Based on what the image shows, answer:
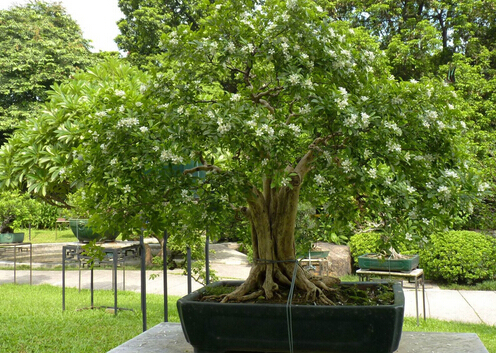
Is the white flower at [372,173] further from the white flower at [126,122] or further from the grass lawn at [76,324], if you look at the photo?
the grass lawn at [76,324]

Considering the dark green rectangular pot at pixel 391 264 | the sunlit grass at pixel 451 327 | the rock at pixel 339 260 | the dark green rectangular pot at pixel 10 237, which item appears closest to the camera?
the sunlit grass at pixel 451 327

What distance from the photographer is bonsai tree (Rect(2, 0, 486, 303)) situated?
178 centimetres

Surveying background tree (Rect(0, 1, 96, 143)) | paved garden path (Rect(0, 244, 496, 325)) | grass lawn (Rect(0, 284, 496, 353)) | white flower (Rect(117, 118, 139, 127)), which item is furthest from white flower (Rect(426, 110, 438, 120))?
background tree (Rect(0, 1, 96, 143))

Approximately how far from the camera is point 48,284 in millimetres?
9336

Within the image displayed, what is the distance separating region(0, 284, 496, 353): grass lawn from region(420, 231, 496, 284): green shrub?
341 cm

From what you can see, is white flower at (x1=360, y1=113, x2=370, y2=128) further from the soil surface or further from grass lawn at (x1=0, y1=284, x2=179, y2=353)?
grass lawn at (x1=0, y1=284, x2=179, y2=353)

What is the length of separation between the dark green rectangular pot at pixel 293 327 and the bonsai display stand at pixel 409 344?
0.64ft

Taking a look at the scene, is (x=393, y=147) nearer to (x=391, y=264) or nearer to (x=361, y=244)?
(x=391, y=264)

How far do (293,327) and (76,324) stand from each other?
4.53 m

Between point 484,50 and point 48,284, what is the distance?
43.9 ft

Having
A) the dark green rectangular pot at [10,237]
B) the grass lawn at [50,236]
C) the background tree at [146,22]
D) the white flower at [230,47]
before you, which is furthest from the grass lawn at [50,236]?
the white flower at [230,47]

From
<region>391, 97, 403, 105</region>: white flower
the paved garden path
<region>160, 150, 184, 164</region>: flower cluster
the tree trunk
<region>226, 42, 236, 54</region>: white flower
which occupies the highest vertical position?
<region>226, 42, 236, 54</region>: white flower

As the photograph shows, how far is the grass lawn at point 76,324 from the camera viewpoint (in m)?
4.78

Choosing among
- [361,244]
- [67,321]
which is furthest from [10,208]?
[361,244]
